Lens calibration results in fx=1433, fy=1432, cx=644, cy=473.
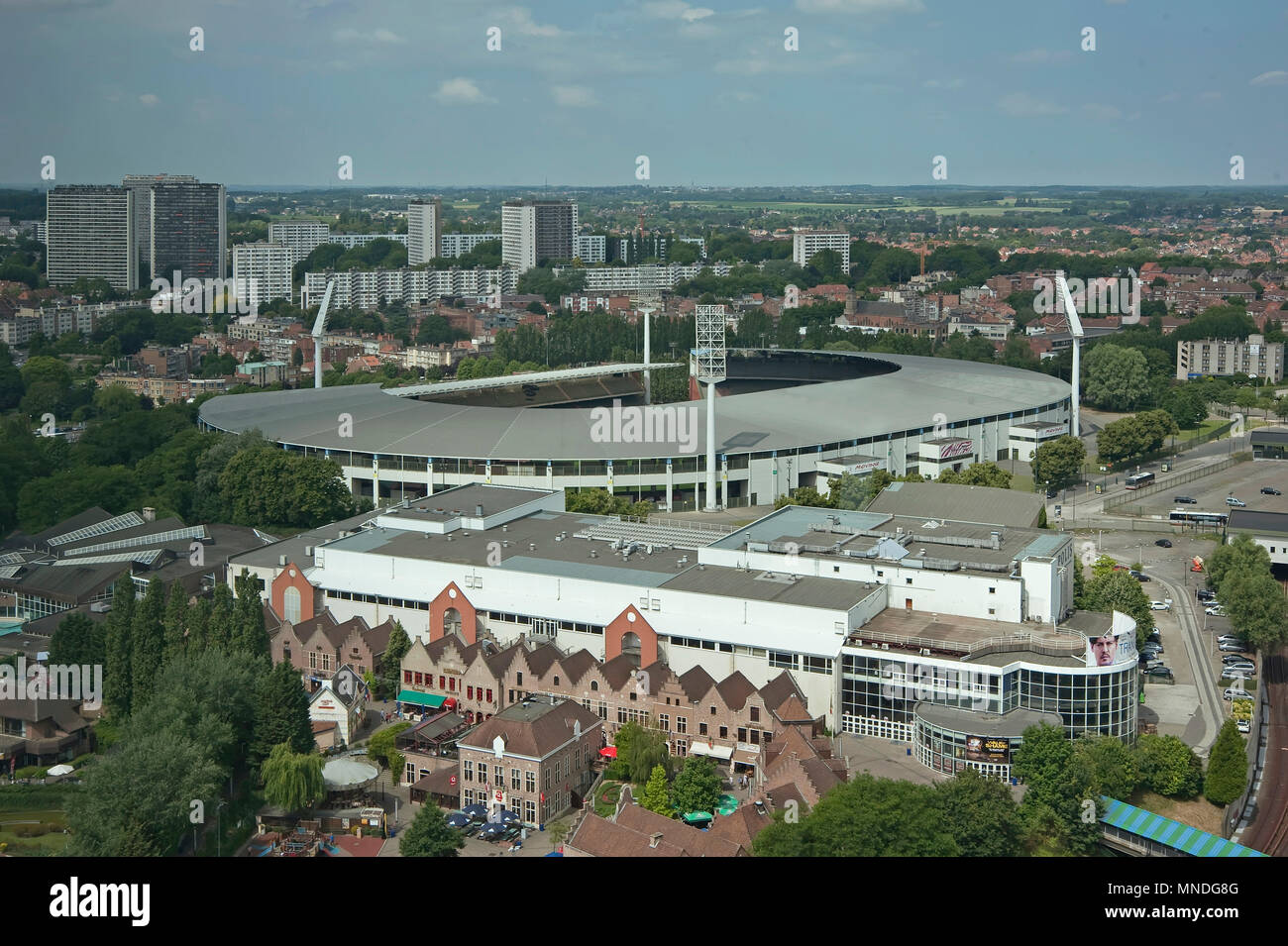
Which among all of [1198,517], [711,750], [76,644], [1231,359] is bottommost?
[711,750]

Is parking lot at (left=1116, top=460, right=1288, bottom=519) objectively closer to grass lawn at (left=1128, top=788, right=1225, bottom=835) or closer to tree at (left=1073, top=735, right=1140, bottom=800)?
grass lawn at (left=1128, top=788, right=1225, bottom=835)

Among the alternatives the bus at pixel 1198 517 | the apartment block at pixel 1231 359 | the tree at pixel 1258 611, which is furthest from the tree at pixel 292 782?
the apartment block at pixel 1231 359

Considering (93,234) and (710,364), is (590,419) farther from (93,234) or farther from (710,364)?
(93,234)

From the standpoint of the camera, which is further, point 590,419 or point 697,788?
point 590,419

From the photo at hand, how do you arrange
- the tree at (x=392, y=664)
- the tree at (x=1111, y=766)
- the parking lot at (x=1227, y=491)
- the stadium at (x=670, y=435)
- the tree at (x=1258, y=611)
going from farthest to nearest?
the stadium at (x=670, y=435) < the parking lot at (x=1227, y=491) < the tree at (x=1258, y=611) < the tree at (x=392, y=664) < the tree at (x=1111, y=766)

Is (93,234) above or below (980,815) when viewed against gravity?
above

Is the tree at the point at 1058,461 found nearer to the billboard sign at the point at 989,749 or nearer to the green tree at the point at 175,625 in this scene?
the billboard sign at the point at 989,749

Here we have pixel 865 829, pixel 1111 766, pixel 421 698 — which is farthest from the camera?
pixel 421 698

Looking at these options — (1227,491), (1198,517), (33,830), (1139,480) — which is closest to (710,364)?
(1198,517)
